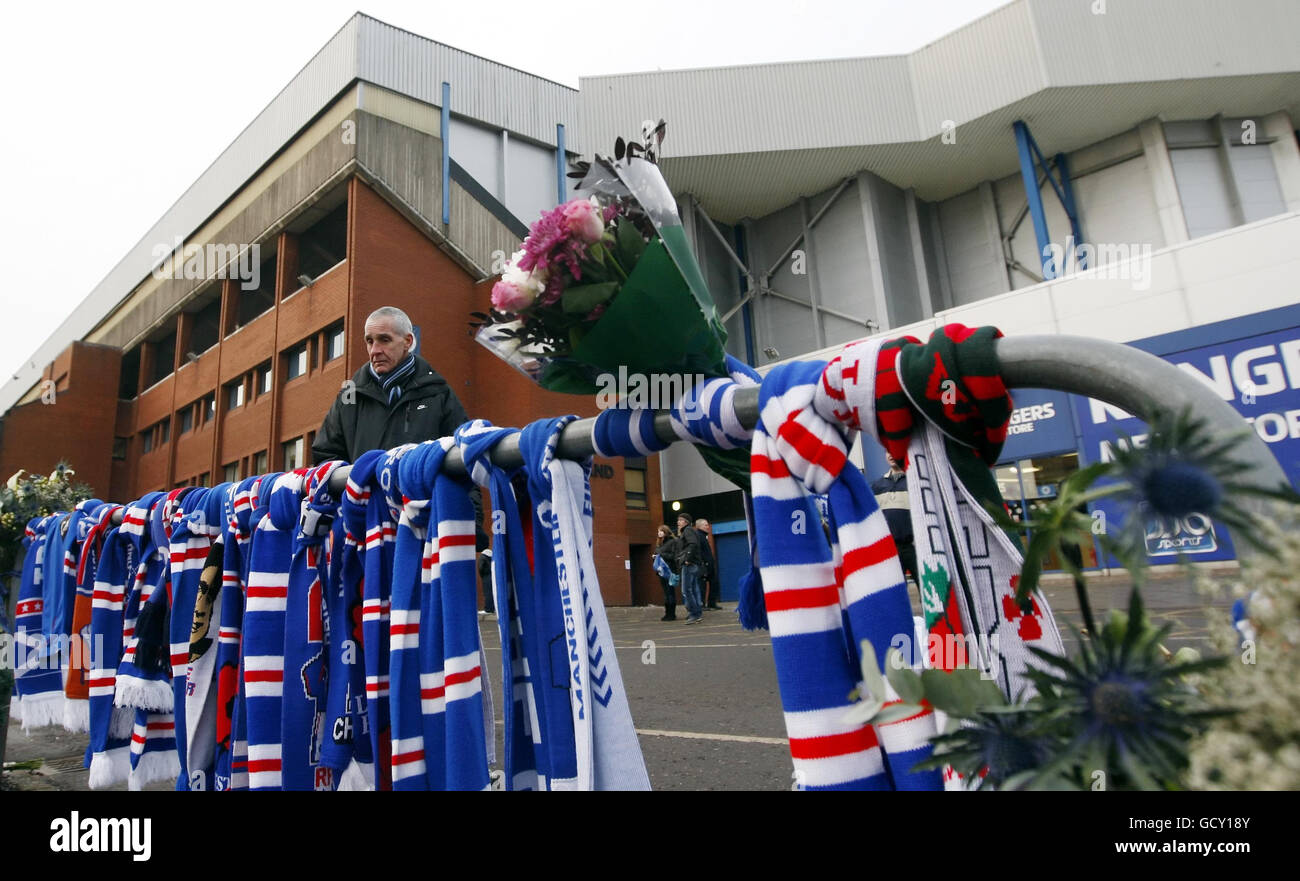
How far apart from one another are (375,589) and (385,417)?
1065mm

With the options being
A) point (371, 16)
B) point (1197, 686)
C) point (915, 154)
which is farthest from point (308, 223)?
point (1197, 686)

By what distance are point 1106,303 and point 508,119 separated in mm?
17709

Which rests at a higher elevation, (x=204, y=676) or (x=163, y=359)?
(x=163, y=359)

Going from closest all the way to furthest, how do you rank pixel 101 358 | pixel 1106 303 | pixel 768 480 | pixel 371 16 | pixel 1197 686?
pixel 1197 686
pixel 768 480
pixel 1106 303
pixel 371 16
pixel 101 358

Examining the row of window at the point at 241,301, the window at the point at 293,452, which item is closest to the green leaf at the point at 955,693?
the row of window at the point at 241,301

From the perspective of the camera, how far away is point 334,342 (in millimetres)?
20672

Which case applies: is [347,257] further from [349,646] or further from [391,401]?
[349,646]

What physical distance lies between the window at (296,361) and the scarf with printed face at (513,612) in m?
22.4

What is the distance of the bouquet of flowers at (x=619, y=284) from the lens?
1181 millimetres

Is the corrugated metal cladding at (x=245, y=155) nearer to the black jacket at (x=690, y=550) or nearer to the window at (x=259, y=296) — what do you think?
the window at (x=259, y=296)

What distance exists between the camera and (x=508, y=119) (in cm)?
2323

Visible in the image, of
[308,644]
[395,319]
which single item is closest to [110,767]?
[308,644]

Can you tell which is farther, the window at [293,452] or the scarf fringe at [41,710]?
the window at [293,452]
